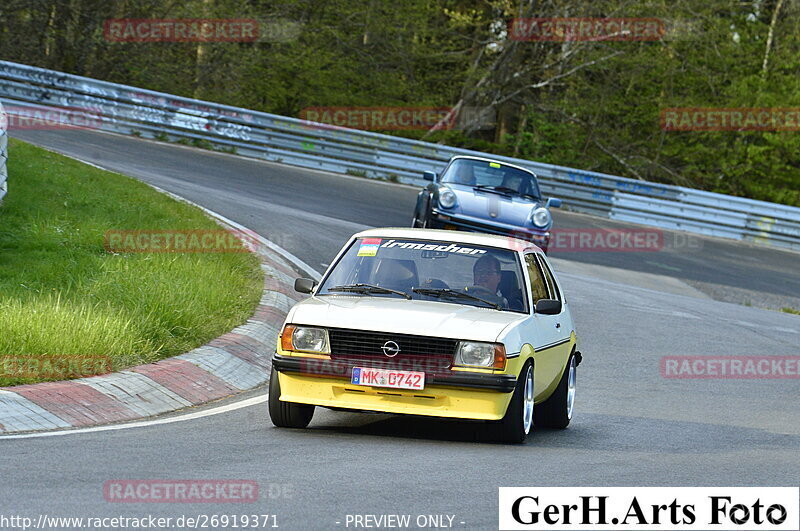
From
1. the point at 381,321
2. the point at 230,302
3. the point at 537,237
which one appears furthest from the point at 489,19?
the point at 381,321

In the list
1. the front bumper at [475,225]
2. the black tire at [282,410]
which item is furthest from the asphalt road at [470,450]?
the front bumper at [475,225]

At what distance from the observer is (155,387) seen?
333 inches

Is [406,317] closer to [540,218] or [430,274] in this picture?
[430,274]

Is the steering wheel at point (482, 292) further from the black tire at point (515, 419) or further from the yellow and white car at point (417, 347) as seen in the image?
the black tire at point (515, 419)

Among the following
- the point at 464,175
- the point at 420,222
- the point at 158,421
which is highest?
the point at 464,175

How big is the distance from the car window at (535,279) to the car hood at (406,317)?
0.69 m

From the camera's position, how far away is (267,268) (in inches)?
543

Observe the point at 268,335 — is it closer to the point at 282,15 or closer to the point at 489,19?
the point at 282,15

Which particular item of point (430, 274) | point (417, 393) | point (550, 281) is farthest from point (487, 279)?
point (417, 393)

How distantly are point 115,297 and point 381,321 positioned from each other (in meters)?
3.59

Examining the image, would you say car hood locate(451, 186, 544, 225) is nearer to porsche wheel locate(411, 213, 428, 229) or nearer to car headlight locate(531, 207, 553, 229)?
car headlight locate(531, 207, 553, 229)

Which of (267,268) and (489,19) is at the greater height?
(489,19)

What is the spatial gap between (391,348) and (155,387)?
6.62 ft

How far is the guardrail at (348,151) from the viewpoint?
26047mm
